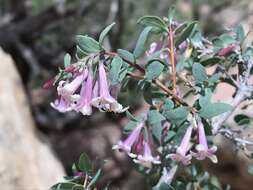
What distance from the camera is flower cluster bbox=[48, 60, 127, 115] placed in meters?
1.18

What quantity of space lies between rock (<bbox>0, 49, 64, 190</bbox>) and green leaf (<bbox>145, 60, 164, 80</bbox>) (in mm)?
1274

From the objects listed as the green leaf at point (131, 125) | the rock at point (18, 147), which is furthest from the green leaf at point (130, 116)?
the rock at point (18, 147)

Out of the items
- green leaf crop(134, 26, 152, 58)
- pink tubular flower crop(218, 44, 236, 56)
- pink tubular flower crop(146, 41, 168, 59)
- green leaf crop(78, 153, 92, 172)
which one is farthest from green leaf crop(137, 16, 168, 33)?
green leaf crop(78, 153, 92, 172)

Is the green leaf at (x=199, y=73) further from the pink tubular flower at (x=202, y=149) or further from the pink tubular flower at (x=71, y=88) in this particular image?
the pink tubular flower at (x=71, y=88)

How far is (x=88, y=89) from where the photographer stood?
3.94 feet

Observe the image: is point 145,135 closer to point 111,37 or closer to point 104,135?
point 111,37

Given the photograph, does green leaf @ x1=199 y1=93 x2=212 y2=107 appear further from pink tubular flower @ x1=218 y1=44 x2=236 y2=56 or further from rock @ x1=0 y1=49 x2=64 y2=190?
rock @ x1=0 y1=49 x2=64 y2=190

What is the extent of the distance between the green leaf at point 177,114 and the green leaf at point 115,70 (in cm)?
16

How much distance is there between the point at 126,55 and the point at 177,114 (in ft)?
0.57

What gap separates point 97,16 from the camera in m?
4.82

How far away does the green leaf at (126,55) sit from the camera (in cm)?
124

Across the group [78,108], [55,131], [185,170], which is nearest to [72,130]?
[55,131]

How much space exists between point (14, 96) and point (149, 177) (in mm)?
1386

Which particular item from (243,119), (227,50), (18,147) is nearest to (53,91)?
(18,147)
